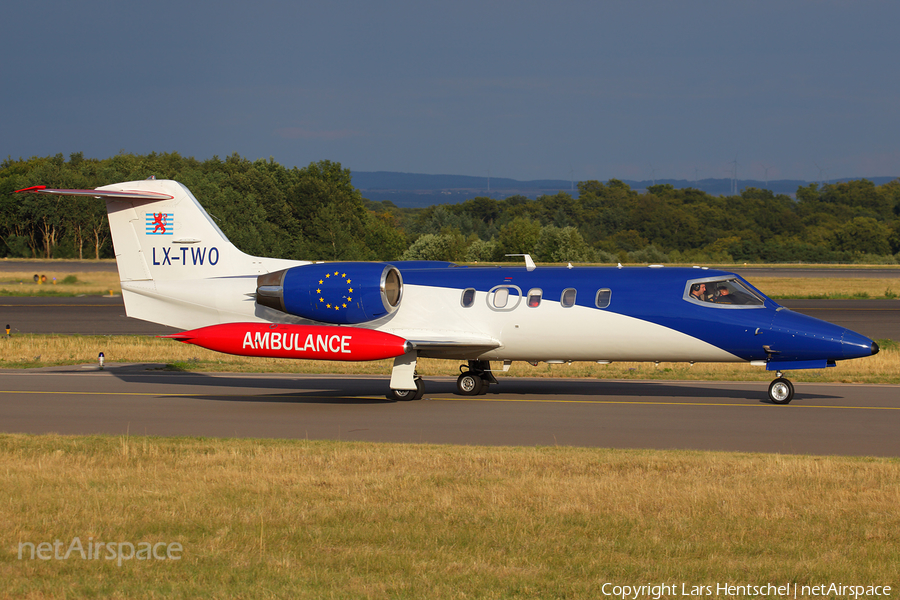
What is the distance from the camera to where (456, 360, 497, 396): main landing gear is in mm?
21641

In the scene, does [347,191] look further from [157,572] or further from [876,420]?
[157,572]

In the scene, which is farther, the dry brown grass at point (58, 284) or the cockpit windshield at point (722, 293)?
the dry brown grass at point (58, 284)

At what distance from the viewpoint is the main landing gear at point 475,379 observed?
2164 centimetres

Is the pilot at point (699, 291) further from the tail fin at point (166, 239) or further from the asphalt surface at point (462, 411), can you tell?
the tail fin at point (166, 239)

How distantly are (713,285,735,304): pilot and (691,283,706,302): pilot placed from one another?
0.92 ft

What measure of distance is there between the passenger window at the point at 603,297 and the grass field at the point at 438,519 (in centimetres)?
662

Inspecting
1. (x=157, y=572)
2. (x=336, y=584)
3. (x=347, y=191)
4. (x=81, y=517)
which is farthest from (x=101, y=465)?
(x=347, y=191)

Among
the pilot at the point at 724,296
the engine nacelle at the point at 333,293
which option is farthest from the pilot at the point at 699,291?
the engine nacelle at the point at 333,293

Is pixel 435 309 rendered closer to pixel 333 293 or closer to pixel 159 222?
pixel 333 293

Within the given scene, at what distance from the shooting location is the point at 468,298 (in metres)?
21.0

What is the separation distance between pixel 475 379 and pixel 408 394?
78.0 inches

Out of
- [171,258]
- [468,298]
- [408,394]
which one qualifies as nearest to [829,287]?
[468,298]

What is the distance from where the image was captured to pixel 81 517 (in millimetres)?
9695

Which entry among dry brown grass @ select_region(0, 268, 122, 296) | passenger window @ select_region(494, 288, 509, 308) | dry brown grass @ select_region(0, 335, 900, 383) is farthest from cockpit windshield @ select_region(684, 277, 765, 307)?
dry brown grass @ select_region(0, 268, 122, 296)
